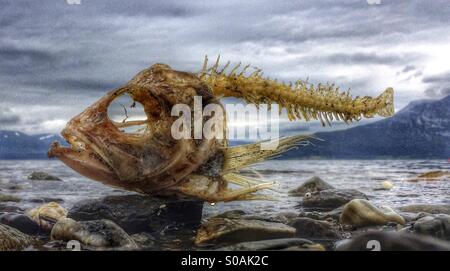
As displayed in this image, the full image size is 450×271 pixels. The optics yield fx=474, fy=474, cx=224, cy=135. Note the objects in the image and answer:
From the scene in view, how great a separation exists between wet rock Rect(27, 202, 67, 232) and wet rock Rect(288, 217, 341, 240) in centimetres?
231

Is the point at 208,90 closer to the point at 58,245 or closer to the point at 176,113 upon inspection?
the point at 176,113

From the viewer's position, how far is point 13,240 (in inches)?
166

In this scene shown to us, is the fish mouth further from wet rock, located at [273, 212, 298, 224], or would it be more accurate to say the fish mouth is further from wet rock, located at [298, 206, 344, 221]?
wet rock, located at [298, 206, 344, 221]

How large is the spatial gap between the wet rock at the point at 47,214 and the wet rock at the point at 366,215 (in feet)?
9.40

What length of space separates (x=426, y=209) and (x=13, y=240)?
4.05 metres

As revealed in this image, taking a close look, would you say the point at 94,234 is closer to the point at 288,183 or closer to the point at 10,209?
the point at 10,209

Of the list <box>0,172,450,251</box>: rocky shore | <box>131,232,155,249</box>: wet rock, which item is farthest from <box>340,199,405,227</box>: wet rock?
<box>131,232,155,249</box>: wet rock

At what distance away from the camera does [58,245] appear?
4086mm

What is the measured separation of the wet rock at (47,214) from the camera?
459 centimetres

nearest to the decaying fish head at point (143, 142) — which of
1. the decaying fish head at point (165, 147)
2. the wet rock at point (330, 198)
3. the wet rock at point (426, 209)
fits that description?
the decaying fish head at point (165, 147)

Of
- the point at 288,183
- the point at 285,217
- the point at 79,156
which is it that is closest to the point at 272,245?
the point at 285,217

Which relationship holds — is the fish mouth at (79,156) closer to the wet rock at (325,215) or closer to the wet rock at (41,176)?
the wet rock at (41,176)
